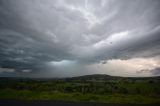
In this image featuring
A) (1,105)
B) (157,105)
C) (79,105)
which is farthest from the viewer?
(157,105)

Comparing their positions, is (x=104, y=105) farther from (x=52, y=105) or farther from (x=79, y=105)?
(x=52, y=105)

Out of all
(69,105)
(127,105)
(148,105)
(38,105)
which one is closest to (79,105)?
(69,105)

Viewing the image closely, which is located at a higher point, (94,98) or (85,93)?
(85,93)

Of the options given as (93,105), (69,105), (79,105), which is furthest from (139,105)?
(69,105)

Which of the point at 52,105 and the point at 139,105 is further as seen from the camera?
the point at 139,105

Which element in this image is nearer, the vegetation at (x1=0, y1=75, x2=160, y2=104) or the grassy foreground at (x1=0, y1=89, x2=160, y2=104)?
the grassy foreground at (x1=0, y1=89, x2=160, y2=104)

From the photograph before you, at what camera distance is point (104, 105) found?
16.2 metres

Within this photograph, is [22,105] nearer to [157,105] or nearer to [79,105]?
[79,105]

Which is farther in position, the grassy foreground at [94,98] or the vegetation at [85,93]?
the vegetation at [85,93]

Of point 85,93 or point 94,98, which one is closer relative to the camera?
point 94,98

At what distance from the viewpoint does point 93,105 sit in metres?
16.0

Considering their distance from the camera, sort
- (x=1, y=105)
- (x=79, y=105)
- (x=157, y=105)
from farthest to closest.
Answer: (x=157, y=105)
(x=79, y=105)
(x=1, y=105)

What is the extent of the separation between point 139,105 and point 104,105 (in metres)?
4.33

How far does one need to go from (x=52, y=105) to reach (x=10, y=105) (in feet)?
14.3
